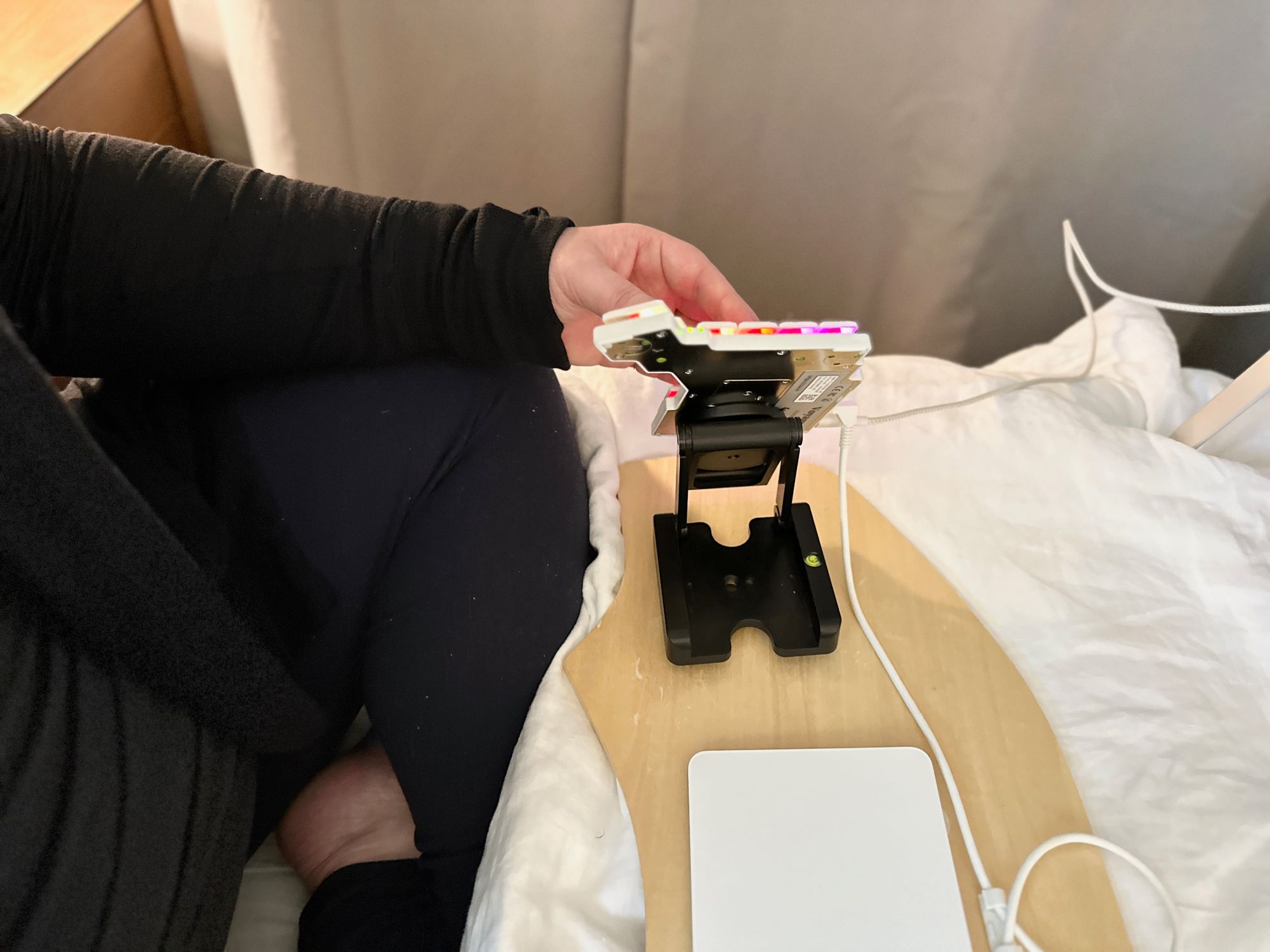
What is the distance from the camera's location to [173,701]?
49cm

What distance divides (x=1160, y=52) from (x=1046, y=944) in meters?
0.88

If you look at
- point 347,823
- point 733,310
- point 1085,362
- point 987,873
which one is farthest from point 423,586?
point 1085,362

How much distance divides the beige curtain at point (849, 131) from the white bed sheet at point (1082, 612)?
188 millimetres

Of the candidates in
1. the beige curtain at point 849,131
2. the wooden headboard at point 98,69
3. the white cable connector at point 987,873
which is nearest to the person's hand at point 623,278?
the white cable connector at point 987,873

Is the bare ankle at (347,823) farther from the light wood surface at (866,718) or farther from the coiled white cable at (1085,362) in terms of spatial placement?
the coiled white cable at (1085,362)

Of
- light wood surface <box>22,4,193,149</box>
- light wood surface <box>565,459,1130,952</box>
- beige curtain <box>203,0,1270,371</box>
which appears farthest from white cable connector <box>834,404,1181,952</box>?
light wood surface <box>22,4,193,149</box>

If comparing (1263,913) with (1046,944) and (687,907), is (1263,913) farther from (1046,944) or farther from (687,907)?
(687,907)

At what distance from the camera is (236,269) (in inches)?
23.1

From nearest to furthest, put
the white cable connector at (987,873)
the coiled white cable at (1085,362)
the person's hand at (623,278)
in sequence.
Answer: the white cable connector at (987,873)
the person's hand at (623,278)
the coiled white cable at (1085,362)

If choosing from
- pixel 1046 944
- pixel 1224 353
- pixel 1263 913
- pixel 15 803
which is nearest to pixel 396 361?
pixel 15 803

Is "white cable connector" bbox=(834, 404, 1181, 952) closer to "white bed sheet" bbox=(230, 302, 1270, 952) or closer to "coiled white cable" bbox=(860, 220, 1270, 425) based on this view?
"white bed sheet" bbox=(230, 302, 1270, 952)

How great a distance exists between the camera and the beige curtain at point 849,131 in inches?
35.0

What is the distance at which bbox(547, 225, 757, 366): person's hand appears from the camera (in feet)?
1.94

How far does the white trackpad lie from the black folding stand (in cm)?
8
